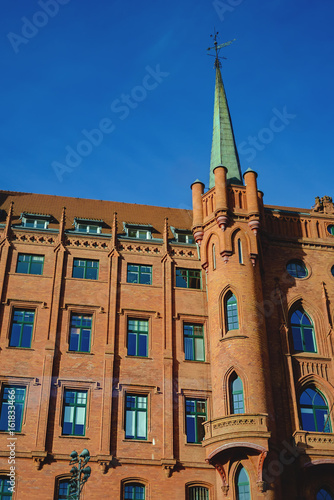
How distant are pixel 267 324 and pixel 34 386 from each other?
438 inches

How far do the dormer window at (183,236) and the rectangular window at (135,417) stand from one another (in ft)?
31.1

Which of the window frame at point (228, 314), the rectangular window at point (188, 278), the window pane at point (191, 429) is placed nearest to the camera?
the window pane at point (191, 429)

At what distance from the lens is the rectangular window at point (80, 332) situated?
31.1 meters

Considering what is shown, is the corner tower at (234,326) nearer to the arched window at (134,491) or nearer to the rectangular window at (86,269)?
the arched window at (134,491)

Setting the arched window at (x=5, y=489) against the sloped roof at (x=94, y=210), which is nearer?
the arched window at (x=5, y=489)

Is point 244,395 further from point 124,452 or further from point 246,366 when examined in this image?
point 124,452

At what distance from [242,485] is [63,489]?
730cm

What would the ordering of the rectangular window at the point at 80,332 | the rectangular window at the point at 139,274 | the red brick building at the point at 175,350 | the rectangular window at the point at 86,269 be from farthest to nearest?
the rectangular window at the point at 139,274 < the rectangular window at the point at 86,269 < the rectangular window at the point at 80,332 < the red brick building at the point at 175,350

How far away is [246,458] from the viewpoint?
27406 millimetres

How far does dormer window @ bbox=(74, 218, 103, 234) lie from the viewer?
3575 cm

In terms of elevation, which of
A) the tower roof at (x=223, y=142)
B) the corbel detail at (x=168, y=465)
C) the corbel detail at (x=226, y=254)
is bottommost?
the corbel detail at (x=168, y=465)

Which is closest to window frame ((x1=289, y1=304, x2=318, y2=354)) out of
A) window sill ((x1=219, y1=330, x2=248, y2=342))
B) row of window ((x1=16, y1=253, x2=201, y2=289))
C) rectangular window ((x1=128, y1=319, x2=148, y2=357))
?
window sill ((x1=219, y1=330, x2=248, y2=342))

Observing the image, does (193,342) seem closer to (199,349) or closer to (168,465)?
(199,349)

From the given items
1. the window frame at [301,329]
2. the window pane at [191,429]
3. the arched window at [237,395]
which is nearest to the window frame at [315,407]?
the window frame at [301,329]
